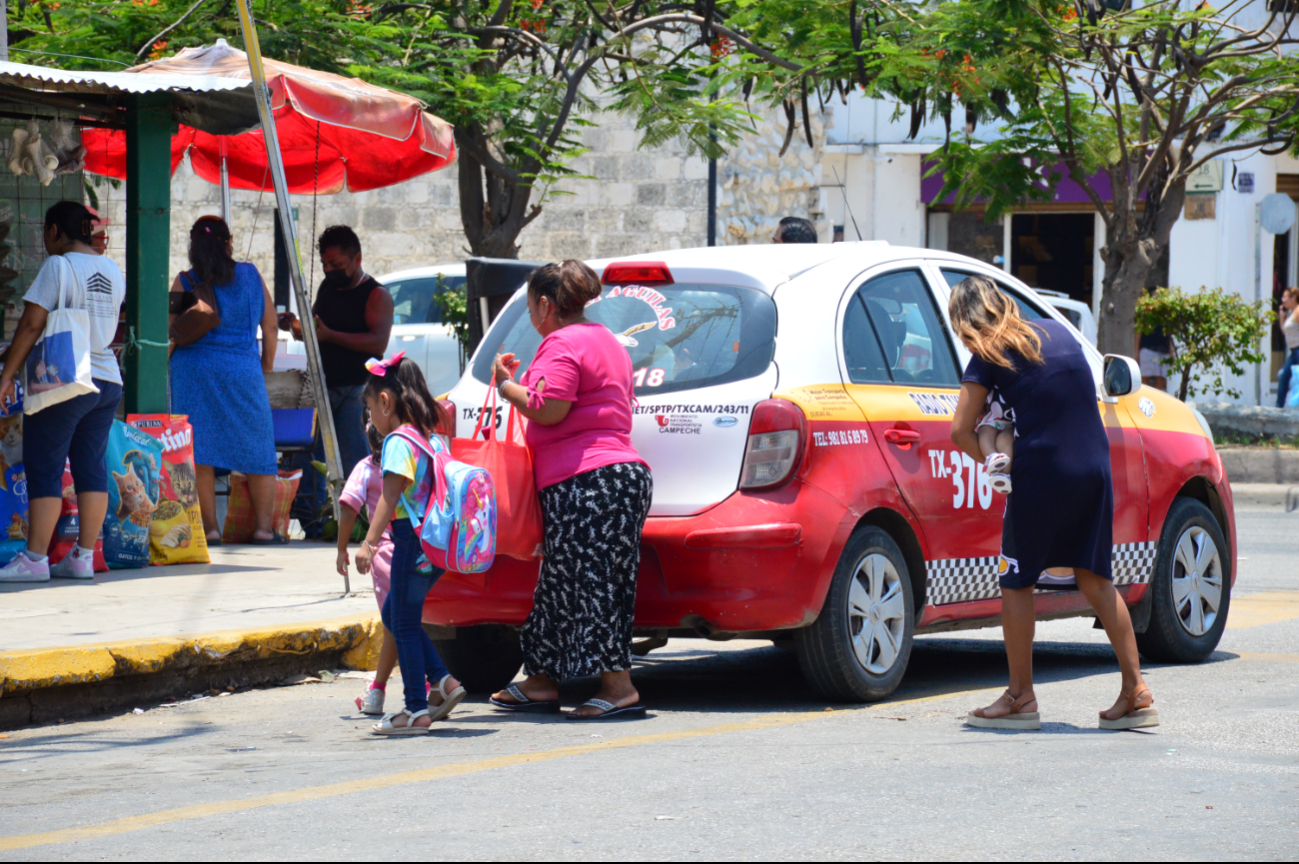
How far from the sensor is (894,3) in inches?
527

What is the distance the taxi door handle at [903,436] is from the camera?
609cm

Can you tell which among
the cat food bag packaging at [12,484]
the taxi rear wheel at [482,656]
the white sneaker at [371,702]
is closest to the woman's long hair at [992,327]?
the taxi rear wheel at [482,656]

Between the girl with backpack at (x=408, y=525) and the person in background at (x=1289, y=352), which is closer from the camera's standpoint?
the girl with backpack at (x=408, y=525)

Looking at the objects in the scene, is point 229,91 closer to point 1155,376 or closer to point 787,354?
point 787,354

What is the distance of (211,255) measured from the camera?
9.38 meters

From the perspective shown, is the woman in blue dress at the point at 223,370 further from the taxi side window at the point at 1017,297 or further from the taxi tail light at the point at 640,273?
the taxi side window at the point at 1017,297

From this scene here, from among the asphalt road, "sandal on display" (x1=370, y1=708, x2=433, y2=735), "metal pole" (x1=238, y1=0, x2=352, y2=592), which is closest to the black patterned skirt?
the asphalt road

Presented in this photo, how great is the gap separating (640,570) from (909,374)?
4.55 feet

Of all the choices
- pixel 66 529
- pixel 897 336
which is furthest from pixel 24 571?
pixel 897 336

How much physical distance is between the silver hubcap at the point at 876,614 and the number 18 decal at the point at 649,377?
3.30ft

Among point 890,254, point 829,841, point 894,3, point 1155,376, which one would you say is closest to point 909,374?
point 890,254

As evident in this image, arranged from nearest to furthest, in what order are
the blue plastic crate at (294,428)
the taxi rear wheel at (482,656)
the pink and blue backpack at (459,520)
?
the pink and blue backpack at (459,520)
the taxi rear wheel at (482,656)
the blue plastic crate at (294,428)

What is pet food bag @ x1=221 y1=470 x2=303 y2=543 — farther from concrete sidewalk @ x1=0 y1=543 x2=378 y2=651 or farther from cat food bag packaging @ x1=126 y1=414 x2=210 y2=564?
cat food bag packaging @ x1=126 y1=414 x2=210 y2=564

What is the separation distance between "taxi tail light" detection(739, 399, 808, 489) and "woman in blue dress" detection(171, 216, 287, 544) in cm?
463
